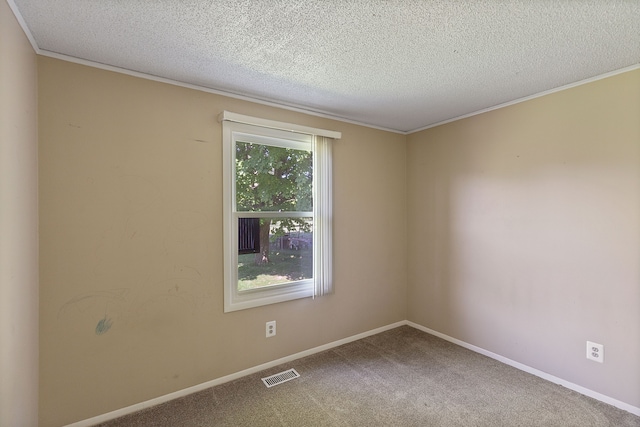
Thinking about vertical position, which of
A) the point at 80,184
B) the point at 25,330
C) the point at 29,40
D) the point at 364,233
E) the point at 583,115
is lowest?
the point at 25,330

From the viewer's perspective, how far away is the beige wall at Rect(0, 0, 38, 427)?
1.24 meters

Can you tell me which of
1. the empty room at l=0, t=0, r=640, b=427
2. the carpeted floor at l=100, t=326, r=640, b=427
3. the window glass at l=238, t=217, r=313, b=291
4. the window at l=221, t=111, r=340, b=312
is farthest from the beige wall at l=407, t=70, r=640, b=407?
the window glass at l=238, t=217, r=313, b=291

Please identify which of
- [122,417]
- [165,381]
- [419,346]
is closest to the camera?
[122,417]

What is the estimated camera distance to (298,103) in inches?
104

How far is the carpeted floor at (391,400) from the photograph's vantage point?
6.19ft

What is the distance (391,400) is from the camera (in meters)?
2.11

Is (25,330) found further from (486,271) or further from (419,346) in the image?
(486,271)

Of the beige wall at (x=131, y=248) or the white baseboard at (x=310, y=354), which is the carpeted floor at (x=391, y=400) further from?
the beige wall at (x=131, y=248)

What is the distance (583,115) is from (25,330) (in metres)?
3.77

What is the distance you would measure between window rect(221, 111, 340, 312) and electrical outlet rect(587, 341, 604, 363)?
2021 mm

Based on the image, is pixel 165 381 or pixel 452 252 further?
pixel 452 252

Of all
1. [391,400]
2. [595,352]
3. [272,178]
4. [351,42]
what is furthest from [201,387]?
[595,352]

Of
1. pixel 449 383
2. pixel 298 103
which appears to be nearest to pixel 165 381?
pixel 449 383

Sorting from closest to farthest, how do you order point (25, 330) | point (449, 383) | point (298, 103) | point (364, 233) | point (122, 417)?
point (25, 330)
point (122, 417)
point (449, 383)
point (298, 103)
point (364, 233)
